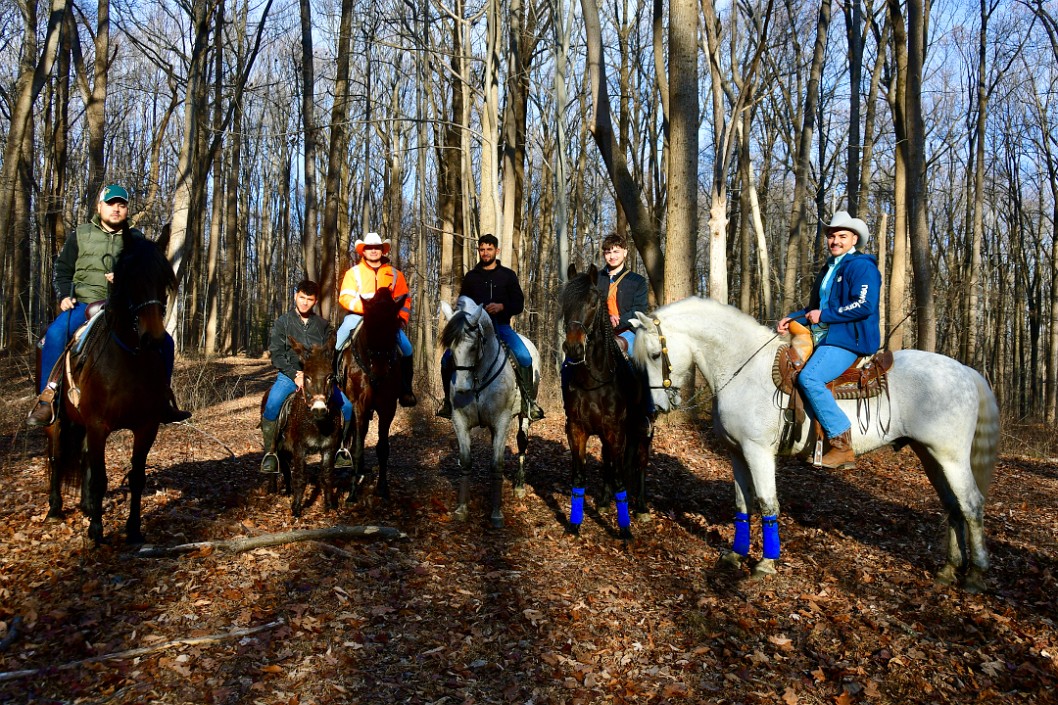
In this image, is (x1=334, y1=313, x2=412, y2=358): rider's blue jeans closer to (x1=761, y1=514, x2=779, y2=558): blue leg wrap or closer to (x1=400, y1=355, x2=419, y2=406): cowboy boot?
(x1=400, y1=355, x2=419, y2=406): cowboy boot

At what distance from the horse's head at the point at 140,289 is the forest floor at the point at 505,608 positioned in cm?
192

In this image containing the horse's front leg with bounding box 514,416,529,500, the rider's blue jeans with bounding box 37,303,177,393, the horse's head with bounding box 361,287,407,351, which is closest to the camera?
the rider's blue jeans with bounding box 37,303,177,393

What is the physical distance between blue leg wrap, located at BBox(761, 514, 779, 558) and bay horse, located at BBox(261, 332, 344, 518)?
414 centimetres

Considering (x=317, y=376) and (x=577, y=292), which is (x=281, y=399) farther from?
(x=577, y=292)

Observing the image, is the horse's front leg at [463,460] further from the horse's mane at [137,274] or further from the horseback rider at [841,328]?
the horseback rider at [841,328]

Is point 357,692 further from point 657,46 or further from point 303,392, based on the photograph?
point 657,46

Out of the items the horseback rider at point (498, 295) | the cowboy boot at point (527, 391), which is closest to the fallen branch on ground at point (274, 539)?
the horseback rider at point (498, 295)

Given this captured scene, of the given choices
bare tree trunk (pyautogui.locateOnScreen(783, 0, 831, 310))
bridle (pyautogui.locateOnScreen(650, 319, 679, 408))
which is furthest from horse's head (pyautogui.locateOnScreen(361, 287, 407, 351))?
bare tree trunk (pyautogui.locateOnScreen(783, 0, 831, 310))

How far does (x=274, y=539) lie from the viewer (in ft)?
20.0

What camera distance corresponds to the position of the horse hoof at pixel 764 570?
5.88 m

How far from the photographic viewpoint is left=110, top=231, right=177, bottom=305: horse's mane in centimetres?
569

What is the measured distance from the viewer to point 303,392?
23.0ft

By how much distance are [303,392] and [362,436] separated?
1086mm

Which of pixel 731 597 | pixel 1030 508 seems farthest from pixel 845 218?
pixel 1030 508
